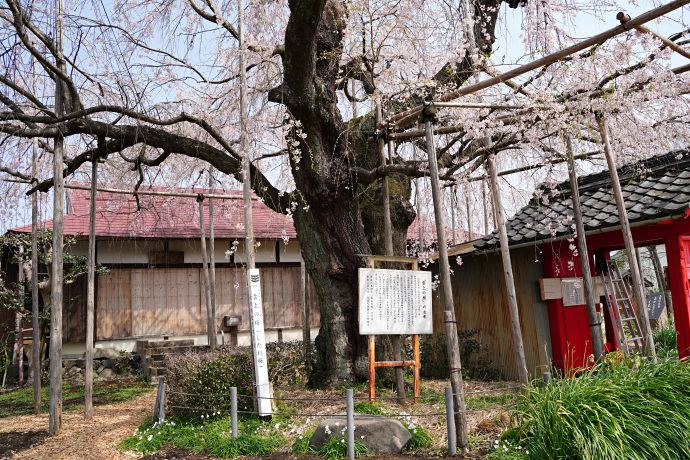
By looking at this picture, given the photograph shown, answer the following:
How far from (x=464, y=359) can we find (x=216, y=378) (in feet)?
16.2

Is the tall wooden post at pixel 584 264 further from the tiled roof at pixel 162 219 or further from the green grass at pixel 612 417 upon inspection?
the tiled roof at pixel 162 219

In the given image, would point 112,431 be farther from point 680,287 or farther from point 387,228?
point 680,287

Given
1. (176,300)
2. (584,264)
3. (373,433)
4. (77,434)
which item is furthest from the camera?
(176,300)

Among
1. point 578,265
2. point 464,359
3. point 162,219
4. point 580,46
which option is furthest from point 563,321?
point 162,219

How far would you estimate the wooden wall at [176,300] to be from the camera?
13.0 meters

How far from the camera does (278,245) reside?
1489 centimetres

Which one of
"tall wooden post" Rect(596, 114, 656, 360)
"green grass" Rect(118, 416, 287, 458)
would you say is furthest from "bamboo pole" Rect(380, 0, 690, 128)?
Result: "green grass" Rect(118, 416, 287, 458)

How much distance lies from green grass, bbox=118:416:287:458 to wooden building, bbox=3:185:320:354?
5812mm

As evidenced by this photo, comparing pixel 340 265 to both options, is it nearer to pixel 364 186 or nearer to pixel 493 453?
pixel 364 186

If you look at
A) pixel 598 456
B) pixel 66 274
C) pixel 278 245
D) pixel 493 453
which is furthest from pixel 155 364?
pixel 598 456

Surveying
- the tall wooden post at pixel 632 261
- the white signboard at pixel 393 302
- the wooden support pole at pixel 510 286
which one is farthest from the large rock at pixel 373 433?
the tall wooden post at pixel 632 261

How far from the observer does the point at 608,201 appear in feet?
25.9

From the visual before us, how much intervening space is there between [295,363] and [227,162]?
3373 millimetres

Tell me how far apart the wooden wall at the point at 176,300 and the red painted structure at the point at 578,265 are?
7.66 m
